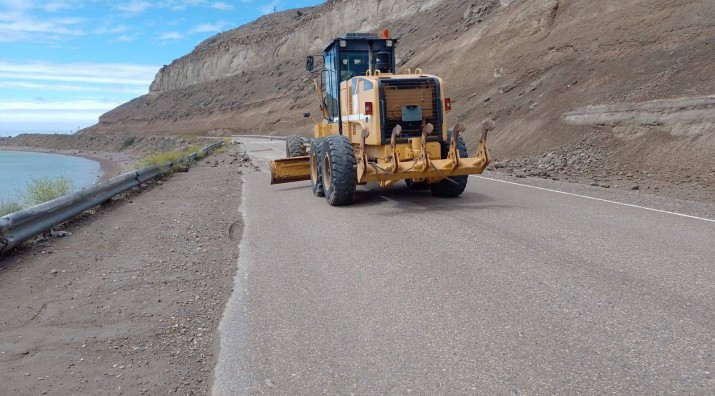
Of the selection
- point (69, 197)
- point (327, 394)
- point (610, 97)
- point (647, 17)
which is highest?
point (647, 17)

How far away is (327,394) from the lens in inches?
146

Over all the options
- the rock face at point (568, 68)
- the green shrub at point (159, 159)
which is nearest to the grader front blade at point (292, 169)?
the green shrub at point (159, 159)

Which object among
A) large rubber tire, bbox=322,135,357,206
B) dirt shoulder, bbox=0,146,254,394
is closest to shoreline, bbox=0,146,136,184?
large rubber tire, bbox=322,135,357,206

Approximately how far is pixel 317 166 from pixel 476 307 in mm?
7419

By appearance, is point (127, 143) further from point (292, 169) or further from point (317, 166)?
point (317, 166)

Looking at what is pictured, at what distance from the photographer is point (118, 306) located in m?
5.45

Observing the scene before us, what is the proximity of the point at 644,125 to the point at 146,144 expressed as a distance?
68408mm

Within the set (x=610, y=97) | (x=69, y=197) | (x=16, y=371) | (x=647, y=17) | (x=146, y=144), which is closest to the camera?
(x=16, y=371)

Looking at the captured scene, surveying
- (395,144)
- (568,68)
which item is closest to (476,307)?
(395,144)

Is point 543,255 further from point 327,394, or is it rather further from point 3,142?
point 3,142

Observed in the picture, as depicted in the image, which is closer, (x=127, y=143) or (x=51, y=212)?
(x=51, y=212)

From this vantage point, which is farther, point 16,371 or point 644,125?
point 644,125

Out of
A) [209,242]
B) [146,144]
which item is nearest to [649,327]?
[209,242]

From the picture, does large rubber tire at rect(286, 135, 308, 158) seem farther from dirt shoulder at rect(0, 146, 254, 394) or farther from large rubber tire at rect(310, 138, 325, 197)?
dirt shoulder at rect(0, 146, 254, 394)
